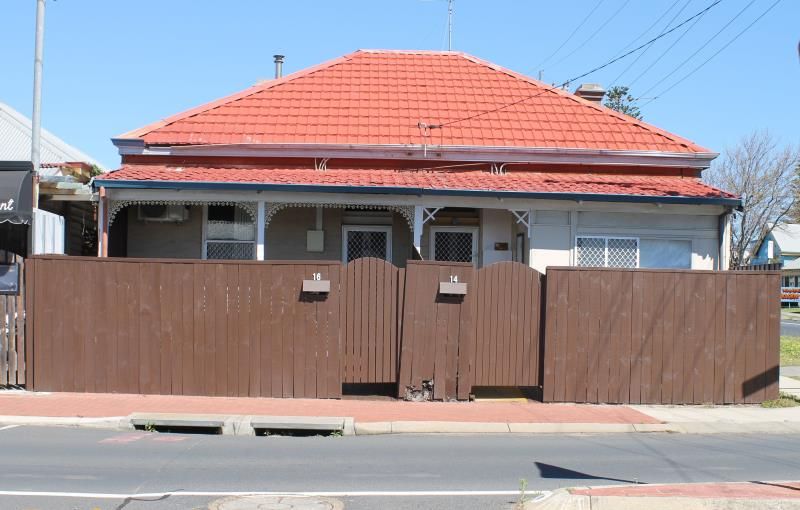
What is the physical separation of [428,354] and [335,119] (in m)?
7.27

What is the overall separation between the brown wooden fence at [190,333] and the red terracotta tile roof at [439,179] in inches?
110

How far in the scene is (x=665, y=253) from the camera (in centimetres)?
1567

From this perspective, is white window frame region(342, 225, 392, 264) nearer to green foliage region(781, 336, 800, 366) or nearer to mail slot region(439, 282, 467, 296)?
mail slot region(439, 282, 467, 296)

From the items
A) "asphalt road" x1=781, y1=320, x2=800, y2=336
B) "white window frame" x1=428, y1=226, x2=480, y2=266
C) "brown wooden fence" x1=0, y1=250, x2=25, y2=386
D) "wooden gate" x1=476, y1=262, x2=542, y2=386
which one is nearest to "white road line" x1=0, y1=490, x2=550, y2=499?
"wooden gate" x1=476, y1=262, x2=542, y2=386

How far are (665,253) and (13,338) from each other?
1149cm

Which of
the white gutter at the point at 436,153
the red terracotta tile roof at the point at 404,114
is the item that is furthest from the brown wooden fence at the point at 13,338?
the red terracotta tile roof at the point at 404,114

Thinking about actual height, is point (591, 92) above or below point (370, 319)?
above

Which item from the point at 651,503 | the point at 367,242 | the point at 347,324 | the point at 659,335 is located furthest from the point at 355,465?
the point at 367,242

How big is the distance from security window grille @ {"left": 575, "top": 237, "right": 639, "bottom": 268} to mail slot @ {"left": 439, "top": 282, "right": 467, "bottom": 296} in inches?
162

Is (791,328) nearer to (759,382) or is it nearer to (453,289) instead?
(759,382)

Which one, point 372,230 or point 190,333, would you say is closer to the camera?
point 190,333

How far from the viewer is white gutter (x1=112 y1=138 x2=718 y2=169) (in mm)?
16453

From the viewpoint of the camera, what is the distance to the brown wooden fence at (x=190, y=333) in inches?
482

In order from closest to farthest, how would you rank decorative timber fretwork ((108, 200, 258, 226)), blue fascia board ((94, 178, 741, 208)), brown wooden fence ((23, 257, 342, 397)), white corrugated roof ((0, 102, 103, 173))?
brown wooden fence ((23, 257, 342, 397)) → blue fascia board ((94, 178, 741, 208)) → decorative timber fretwork ((108, 200, 258, 226)) → white corrugated roof ((0, 102, 103, 173))
